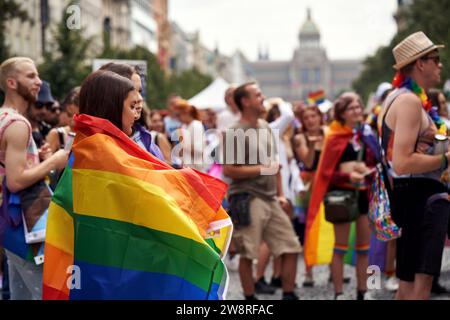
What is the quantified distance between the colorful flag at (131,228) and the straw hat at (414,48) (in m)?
2.05

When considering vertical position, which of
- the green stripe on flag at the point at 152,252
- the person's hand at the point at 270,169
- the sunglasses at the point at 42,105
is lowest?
the person's hand at the point at 270,169

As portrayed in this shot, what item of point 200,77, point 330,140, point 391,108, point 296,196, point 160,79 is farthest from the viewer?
point 200,77

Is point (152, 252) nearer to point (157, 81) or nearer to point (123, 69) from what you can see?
point (123, 69)

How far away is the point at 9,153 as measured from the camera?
5297 mm

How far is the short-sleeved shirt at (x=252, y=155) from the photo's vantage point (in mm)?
7844

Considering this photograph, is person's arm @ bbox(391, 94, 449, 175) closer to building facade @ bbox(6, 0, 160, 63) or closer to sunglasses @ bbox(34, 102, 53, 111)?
sunglasses @ bbox(34, 102, 53, 111)

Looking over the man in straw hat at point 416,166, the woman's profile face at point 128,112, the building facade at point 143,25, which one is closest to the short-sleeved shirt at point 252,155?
the man in straw hat at point 416,166

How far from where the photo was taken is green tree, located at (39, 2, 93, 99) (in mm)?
30453

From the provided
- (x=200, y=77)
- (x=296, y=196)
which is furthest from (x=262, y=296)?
(x=200, y=77)

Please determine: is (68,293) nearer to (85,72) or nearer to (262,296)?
(262,296)

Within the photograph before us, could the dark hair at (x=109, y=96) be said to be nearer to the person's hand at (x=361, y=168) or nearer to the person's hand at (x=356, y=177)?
the person's hand at (x=356, y=177)

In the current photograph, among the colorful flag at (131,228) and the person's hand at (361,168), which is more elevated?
the colorful flag at (131,228)

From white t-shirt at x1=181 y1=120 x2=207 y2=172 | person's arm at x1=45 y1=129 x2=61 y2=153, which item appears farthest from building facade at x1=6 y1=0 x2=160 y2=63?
person's arm at x1=45 y1=129 x2=61 y2=153

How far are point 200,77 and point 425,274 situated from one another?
72.7 m
